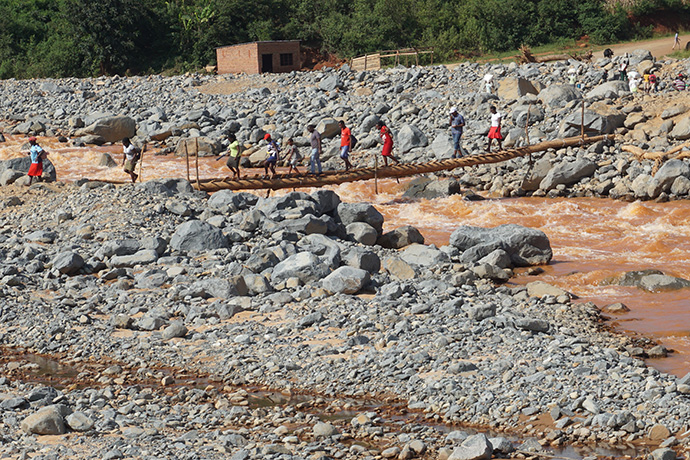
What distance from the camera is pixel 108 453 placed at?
859 cm

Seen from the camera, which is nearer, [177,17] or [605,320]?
[605,320]

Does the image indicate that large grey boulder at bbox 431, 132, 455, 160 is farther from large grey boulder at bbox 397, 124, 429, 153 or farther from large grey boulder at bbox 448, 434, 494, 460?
large grey boulder at bbox 448, 434, 494, 460

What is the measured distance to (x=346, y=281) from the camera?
528 inches

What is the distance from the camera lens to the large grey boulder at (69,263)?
596 inches

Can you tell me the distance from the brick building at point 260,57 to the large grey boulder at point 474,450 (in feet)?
107

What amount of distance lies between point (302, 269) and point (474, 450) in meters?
5.93

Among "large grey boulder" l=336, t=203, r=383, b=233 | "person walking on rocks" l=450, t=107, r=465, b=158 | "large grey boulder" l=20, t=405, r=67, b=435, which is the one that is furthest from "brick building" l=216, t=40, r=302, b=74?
"large grey boulder" l=20, t=405, r=67, b=435

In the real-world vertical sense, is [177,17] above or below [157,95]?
above

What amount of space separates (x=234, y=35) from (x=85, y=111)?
15.2 meters

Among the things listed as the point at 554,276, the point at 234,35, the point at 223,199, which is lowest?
the point at 554,276

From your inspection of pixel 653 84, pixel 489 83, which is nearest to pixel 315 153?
pixel 489 83

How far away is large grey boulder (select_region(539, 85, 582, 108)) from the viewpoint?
27.2 m

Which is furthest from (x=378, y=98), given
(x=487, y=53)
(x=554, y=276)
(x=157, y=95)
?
(x=554, y=276)

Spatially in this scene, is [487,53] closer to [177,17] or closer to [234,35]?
[234,35]
